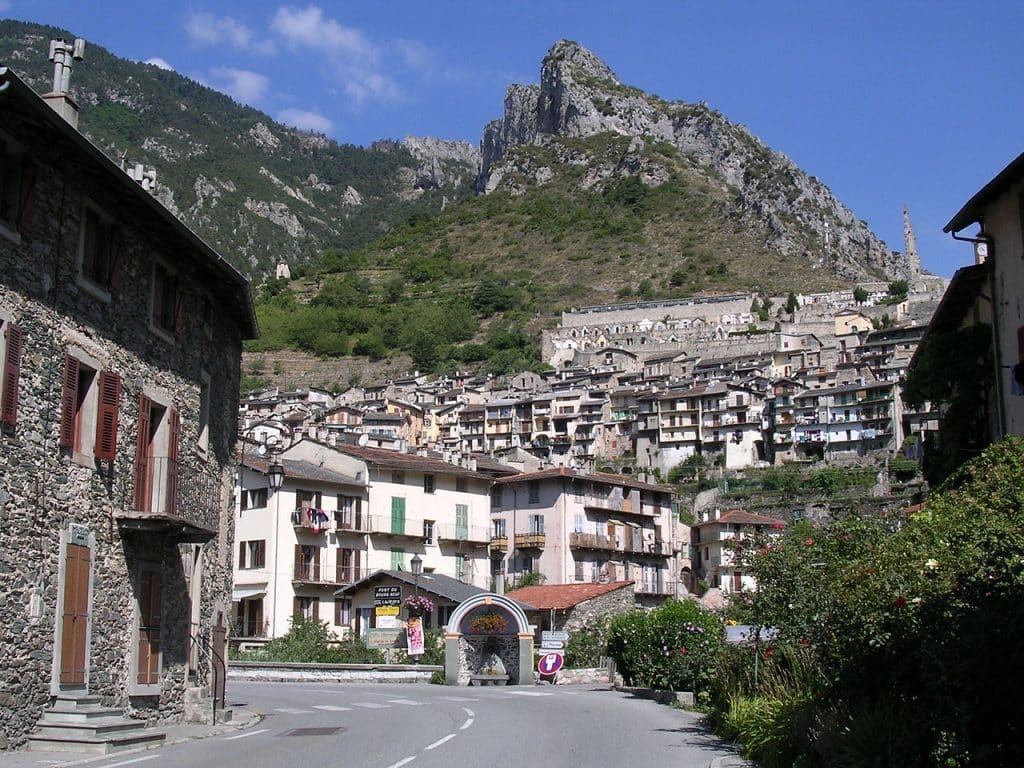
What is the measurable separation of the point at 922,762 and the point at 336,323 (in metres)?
188

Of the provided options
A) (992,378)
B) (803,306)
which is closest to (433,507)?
(992,378)

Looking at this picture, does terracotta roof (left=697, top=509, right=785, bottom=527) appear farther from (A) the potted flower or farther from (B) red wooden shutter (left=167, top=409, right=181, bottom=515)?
(B) red wooden shutter (left=167, top=409, right=181, bottom=515)

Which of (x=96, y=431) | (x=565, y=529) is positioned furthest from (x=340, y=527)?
(x=96, y=431)

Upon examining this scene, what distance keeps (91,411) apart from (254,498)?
137 feet

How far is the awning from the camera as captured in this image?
59319 millimetres

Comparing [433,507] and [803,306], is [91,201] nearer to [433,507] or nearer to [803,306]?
[433,507]

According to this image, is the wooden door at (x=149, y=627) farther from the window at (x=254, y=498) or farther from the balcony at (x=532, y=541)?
the balcony at (x=532, y=541)

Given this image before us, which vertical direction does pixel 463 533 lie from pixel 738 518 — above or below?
below

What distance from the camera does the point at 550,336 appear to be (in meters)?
186

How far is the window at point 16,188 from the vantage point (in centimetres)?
1691

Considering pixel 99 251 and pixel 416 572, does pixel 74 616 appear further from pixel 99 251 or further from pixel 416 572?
pixel 416 572

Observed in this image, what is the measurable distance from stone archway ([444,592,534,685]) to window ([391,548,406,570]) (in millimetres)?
20661

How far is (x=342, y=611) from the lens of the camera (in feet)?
200

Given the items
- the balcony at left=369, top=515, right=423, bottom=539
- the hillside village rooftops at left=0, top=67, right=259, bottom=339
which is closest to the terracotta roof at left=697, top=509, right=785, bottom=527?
the balcony at left=369, top=515, right=423, bottom=539
